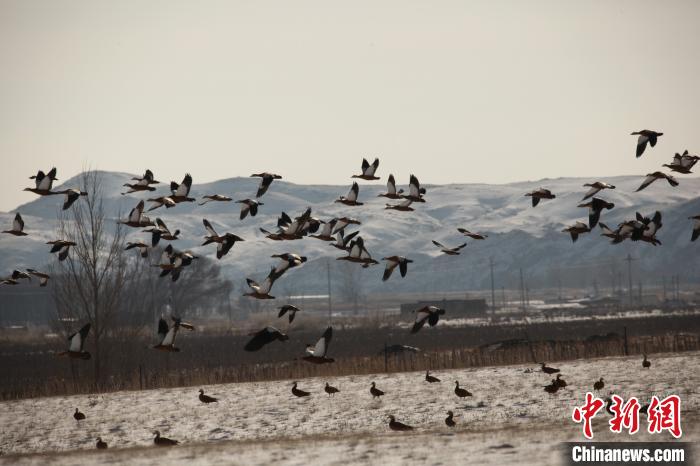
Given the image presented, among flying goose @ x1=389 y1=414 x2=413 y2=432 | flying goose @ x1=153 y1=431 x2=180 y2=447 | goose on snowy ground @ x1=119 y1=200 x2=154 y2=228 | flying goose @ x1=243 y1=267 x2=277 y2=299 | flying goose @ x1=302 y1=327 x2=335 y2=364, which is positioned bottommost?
flying goose @ x1=153 y1=431 x2=180 y2=447

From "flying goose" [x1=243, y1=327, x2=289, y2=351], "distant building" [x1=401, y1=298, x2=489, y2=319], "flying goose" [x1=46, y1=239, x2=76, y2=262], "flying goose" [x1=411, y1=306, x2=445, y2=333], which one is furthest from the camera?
"distant building" [x1=401, y1=298, x2=489, y2=319]

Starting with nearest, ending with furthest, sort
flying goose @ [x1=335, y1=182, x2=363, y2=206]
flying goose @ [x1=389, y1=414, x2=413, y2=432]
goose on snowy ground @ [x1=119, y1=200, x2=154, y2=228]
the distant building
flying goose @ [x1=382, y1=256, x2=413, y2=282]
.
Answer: flying goose @ [x1=382, y1=256, x2=413, y2=282] < goose on snowy ground @ [x1=119, y1=200, x2=154, y2=228] < flying goose @ [x1=335, y1=182, x2=363, y2=206] < flying goose @ [x1=389, y1=414, x2=413, y2=432] < the distant building

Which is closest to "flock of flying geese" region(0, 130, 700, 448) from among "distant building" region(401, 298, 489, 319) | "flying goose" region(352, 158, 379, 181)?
"flying goose" region(352, 158, 379, 181)

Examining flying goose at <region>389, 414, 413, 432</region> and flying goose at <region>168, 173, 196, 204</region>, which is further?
flying goose at <region>389, 414, 413, 432</region>

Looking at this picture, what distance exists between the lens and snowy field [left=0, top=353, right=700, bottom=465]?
92.5 ft

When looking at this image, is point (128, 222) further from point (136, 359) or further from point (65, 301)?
point (136, 359)

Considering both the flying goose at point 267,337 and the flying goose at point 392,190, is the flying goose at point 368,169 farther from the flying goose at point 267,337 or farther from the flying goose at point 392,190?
the flying goose at point 267,337

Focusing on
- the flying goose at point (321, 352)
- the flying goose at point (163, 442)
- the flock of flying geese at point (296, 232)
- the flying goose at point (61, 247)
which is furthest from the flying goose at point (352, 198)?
the flying goose at point (163, 442)

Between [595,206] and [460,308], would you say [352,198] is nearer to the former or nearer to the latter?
[595,206]

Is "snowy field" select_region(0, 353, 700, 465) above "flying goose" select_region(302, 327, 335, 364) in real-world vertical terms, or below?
below

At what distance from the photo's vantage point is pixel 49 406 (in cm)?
4419

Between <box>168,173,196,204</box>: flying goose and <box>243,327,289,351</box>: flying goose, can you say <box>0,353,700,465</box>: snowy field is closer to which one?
<box>243,327,289,351</box>: flying goose

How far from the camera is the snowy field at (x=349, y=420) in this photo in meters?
28.2

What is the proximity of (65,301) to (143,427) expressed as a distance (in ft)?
74.3
